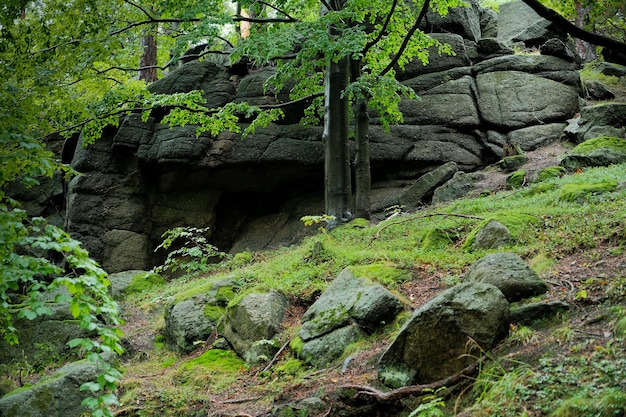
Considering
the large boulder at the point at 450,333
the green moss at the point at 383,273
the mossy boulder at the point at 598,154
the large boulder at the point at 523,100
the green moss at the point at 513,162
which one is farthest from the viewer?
the large boulder at the point at 523,100

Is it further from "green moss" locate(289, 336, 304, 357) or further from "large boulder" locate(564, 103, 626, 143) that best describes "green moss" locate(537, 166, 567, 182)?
"green moss" locate(289, 336, 304, 357)

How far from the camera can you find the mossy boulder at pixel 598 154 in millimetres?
12617

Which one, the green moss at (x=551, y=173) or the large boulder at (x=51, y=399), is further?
the green moss at (x=551, y=173)

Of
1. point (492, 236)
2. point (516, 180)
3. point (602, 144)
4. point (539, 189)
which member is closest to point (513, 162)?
point (516, 180)

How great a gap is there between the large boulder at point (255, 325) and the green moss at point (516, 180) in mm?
8005

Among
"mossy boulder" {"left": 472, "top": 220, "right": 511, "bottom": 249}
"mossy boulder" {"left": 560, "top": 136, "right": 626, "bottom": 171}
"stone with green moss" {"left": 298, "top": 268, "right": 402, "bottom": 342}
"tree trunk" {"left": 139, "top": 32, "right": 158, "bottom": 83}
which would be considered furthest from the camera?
"tree trunk" {"left": 139, "top": 32, "right": 158, "bottom": 83}

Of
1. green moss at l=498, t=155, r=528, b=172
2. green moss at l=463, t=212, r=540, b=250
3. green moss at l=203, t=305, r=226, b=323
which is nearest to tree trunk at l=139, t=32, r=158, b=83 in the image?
green moss at l=498, t=155, r=528, b=172

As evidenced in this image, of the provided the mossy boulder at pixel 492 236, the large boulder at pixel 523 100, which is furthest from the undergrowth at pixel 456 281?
the large boulder at pixel 523 100

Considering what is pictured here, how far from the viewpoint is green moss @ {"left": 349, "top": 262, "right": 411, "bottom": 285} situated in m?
7.62

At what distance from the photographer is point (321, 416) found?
5.08 metres

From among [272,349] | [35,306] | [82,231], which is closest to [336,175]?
[272,349]

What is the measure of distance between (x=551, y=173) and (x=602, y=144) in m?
1.88

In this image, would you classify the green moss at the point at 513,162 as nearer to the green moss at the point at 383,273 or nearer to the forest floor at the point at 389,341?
the green moss at the point at 383,273

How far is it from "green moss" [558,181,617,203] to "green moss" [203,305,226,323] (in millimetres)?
6466
